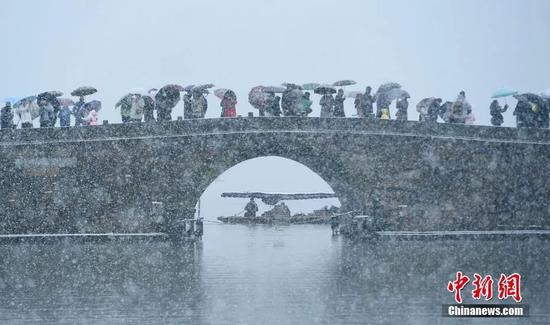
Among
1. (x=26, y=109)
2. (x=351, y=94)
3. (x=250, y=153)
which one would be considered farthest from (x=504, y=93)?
(x=26, y=109)

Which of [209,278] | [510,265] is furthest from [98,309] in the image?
[510,265]

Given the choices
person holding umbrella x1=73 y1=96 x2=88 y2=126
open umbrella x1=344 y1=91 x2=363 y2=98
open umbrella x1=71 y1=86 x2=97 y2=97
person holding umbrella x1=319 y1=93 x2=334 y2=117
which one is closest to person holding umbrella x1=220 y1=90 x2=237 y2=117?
person holding umbrella x1=319 y1=93 x2=334 y2=117

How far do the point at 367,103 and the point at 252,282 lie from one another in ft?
36.2

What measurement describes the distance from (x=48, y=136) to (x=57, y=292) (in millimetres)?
11450

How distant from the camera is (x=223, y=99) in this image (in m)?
20.5

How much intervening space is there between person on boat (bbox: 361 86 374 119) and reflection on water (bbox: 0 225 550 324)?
14.1 ft

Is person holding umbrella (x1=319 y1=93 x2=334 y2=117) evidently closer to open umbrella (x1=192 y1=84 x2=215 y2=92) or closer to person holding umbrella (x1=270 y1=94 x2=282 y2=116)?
person holding umbrella (x1=270 y1=94 x2=282 y2=116)

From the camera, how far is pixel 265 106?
20.1m

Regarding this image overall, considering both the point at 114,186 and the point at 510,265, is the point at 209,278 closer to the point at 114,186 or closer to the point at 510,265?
the point at 510,265

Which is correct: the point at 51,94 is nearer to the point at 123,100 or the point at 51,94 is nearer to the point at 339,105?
the point at 123,100

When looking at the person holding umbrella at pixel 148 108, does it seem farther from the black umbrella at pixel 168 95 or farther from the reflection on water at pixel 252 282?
the reflection on water at pixel 252 282

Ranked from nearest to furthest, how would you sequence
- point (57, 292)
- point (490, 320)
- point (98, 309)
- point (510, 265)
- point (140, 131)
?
point (490, 320) < point (98, 309) < point (57, 292) < point (510, 265) < point (140, 131)

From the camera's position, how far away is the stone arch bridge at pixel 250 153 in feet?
64.8

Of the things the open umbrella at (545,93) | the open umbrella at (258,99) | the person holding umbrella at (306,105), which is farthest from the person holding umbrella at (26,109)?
the open umbrella at (545,93)
